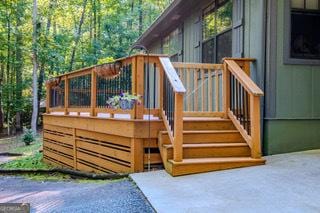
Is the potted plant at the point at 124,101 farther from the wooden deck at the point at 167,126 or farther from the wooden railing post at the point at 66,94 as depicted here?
the wooden railing post at the point at 66,94

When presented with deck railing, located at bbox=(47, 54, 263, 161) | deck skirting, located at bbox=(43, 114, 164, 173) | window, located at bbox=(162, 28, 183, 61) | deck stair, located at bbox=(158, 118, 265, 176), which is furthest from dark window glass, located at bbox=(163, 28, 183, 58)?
deck stair, located at bbox=(158, 118, 265, 176)

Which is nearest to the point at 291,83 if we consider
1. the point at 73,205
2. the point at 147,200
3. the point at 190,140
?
the point at 190,140

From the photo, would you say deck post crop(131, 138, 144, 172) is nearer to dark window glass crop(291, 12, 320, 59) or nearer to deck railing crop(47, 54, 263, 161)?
deck railing crop(47, 54, 263, 161)

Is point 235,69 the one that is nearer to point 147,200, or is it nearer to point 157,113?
point 157,113

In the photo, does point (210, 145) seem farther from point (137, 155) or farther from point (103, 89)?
point (103, 89)

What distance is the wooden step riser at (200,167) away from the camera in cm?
503

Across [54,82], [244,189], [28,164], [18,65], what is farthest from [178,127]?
[18,65]

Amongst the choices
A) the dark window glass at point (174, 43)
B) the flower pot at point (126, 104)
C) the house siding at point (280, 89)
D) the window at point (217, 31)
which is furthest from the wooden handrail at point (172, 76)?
the dark window glass at point (174, 43)

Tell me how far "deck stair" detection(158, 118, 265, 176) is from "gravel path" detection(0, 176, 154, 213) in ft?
2.43

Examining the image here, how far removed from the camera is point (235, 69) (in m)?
6.05

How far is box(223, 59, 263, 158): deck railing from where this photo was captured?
17.5ft

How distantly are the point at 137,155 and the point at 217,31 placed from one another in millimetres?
3561

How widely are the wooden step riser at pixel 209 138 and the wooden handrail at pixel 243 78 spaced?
844mm

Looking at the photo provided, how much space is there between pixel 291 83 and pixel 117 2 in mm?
19976
